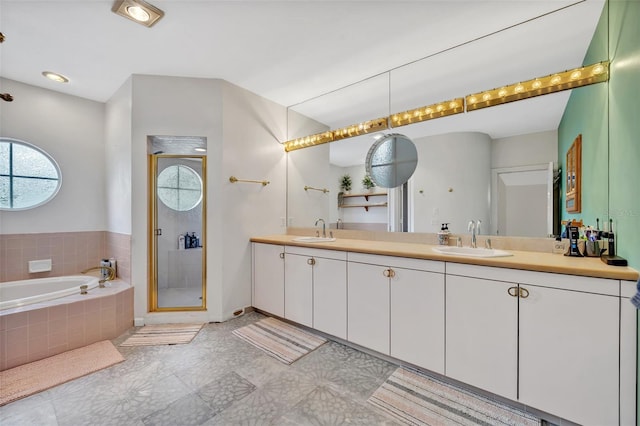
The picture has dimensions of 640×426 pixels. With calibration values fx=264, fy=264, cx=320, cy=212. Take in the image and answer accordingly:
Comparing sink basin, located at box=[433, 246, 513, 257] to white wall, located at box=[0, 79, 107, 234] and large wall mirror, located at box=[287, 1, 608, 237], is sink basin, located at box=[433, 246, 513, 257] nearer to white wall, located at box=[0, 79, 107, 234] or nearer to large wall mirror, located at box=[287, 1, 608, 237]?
large wall mirror, located at box=[287, 1, 608, 237]

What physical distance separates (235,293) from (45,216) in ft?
7.67

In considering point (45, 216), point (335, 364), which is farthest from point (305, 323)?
point (45, 216)

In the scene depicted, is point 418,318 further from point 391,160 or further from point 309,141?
point 309,141

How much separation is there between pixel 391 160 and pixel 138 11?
2381 millimetres

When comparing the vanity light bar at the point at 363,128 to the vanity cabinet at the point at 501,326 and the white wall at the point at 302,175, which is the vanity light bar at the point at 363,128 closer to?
the white wall at the point at 302,175

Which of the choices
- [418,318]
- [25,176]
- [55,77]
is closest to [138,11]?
[55,77]

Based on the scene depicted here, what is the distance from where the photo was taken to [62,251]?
309 centimetres

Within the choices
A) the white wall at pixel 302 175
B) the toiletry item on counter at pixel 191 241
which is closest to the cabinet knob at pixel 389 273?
the white wall at pixel 302 175

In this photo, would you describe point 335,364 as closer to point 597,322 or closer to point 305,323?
point 305,323

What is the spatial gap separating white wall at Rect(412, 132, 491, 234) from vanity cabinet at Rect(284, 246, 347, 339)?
2.92ft

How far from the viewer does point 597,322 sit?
132 centimetres

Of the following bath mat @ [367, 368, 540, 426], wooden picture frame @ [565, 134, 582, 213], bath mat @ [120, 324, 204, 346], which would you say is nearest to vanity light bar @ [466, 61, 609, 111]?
wooden picture frame @ [565, 134, 582, 213]

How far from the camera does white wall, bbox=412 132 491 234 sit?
88.4 inches

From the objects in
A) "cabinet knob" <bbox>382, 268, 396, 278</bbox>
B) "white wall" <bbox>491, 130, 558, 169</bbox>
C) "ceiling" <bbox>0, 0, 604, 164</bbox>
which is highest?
"ceiling" <bbox>0, 0, 604, 164</bbox>
